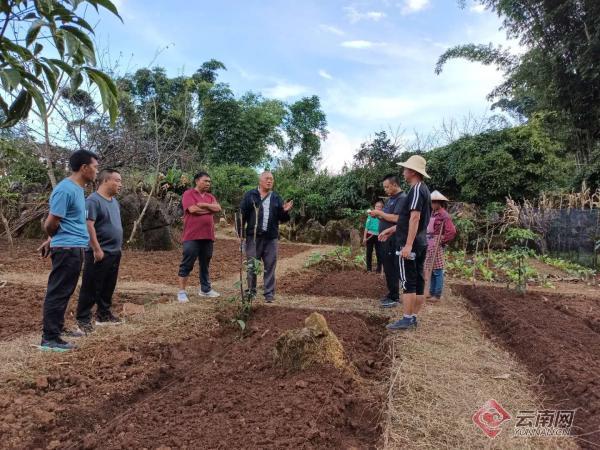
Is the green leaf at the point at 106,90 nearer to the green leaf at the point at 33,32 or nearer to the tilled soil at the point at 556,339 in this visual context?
the green leaf at the point at 33,32

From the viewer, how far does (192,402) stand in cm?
253

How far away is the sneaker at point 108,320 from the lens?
4270 mm

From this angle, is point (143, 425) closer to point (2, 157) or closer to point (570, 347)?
point (570, 347)

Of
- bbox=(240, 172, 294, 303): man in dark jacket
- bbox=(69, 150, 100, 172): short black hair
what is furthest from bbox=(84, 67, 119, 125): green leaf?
bbox=(240, 172, 294, 303): man in dark jacket

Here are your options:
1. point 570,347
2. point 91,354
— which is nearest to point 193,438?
point 91,354

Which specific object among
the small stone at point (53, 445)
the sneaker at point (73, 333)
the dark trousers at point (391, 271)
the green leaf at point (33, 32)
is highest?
the green leaf at point (33, 32)

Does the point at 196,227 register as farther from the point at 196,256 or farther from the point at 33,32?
the point at 33,32

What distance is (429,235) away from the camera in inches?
231

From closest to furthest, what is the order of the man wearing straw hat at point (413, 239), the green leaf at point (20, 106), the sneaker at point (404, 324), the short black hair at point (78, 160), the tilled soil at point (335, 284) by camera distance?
the green leaf at point (20, 106) → the short black hair at point (78, 160) → the man wearing straw hat at point (413, 239) → the sneaker at point (404, 324) → the tilled soil at point (335, 284)

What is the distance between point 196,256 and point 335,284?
2495 mm

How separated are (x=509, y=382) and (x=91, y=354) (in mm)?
3145

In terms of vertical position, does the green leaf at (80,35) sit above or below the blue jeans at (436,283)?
above

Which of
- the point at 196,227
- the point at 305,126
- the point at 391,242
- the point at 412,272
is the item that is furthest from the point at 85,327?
the point at 305,126

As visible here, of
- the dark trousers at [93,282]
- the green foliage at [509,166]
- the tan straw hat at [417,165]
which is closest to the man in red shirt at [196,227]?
the dark trousers at [93,282]
